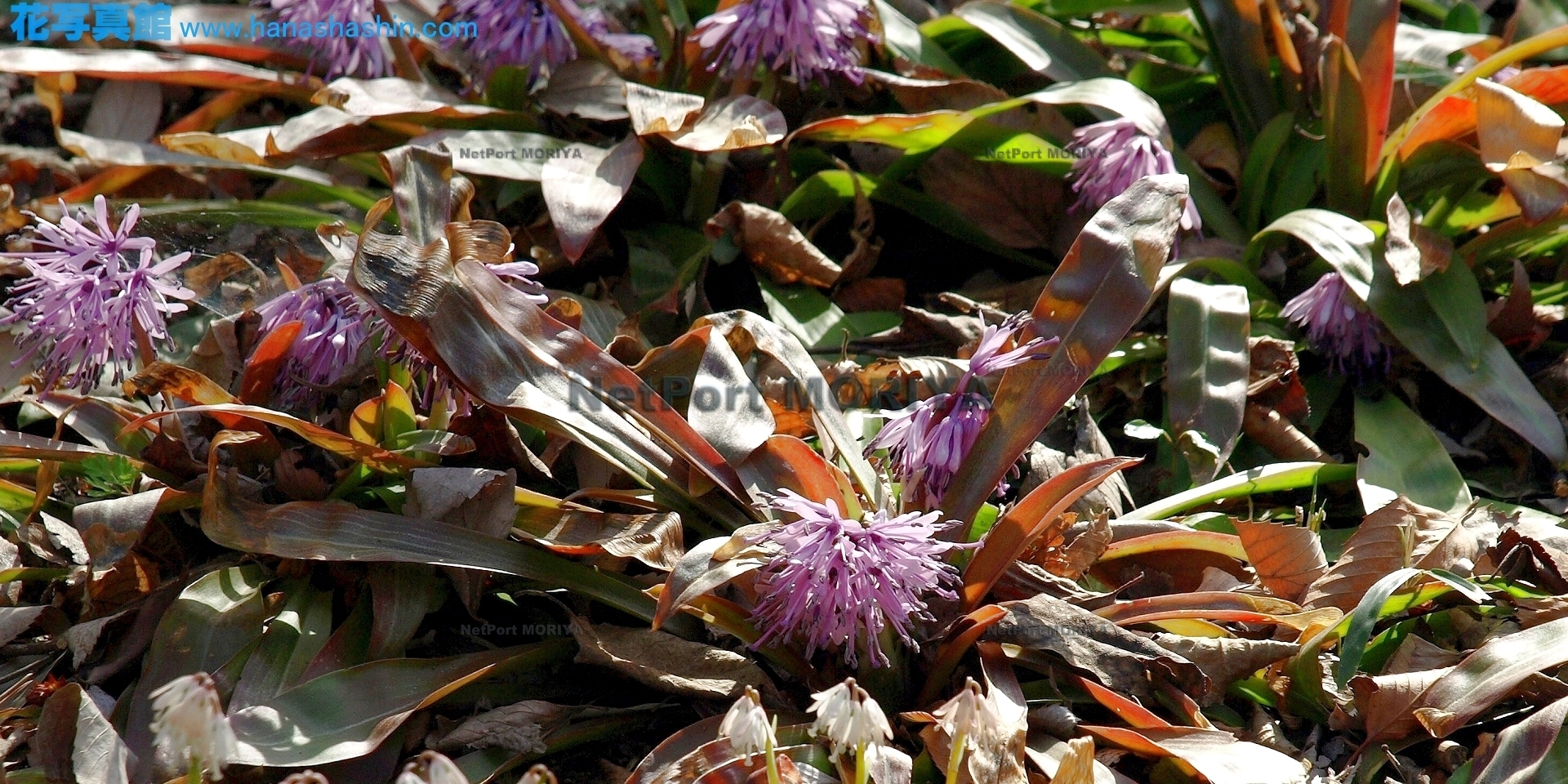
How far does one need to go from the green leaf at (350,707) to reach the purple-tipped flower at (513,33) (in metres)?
1.42

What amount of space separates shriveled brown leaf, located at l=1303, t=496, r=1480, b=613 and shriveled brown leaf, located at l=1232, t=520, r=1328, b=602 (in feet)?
0.07

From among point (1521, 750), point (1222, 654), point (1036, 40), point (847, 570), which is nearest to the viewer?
point (847, 570)

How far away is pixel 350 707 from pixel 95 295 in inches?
30.0

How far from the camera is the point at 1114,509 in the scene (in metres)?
2.07

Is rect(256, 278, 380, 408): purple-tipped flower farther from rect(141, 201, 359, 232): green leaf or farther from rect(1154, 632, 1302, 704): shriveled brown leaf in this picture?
rect(1154, 632, 1302, 704): shriveled brown leaf

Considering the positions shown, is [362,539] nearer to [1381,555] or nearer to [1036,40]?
[1381,555]

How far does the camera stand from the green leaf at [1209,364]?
7.17 ft

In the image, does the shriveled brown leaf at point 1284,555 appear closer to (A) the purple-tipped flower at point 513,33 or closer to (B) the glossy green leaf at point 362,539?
(B) the glossy green leaf at point 362,539

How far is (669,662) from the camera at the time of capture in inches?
70.2

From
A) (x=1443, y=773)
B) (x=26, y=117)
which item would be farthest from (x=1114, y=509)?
(x=26, y=117)

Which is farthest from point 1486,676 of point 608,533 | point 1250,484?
point 608,533

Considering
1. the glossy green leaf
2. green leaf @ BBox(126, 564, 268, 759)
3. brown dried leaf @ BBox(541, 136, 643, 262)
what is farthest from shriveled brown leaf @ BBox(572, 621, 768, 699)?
brown dried leaf @ BBox(541, 136, 643, 262)

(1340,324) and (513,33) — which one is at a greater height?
(513,33)

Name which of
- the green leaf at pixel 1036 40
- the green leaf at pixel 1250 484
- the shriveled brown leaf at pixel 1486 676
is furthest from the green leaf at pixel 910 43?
the shriveled brown leaf at pixel 1486 676
